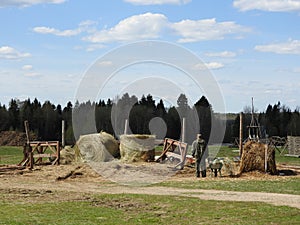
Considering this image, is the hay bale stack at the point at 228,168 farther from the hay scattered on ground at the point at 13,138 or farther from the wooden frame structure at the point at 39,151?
the hay scattered on ground at the point at 13,138

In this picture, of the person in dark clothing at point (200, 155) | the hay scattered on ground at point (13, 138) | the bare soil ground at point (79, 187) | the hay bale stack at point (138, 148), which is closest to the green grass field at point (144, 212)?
the bare soil ground at point (79, 187)

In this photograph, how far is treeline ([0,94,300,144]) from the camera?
39.6m

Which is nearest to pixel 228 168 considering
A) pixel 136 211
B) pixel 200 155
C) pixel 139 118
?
pixel 200 155

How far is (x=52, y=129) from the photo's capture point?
73125 mm

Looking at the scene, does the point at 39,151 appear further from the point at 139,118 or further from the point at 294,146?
the point at 294,146

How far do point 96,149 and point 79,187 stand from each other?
31.3 feet

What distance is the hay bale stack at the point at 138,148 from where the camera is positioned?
3097cm

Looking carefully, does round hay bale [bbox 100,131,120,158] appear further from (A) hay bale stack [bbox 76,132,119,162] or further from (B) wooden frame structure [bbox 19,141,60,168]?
(B) wooden frame structure [bbox 19,141,60,168]

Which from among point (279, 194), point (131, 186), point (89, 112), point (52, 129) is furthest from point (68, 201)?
point (52, 129)

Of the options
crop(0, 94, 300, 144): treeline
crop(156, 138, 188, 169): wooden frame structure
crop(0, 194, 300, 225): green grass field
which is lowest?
crop(0, 194, 300, 225): green grass field

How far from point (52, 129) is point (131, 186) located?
51.5 meters

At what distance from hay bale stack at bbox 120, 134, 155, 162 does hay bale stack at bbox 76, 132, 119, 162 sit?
1.41 metres

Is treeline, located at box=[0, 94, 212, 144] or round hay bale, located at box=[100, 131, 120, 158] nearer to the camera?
round hay bale, located at box=[100, 131, 120, 158]

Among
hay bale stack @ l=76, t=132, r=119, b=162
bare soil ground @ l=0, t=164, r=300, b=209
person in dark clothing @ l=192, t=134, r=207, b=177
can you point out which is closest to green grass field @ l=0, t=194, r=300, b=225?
bare soil ground @ l=0, t=164, r=300, b=209
